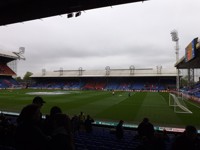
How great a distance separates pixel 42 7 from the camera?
12438 millimetres

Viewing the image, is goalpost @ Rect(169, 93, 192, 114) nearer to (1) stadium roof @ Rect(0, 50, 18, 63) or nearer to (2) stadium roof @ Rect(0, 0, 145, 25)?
(2) stadium roof @ Rect(0, 0, 145, 25)

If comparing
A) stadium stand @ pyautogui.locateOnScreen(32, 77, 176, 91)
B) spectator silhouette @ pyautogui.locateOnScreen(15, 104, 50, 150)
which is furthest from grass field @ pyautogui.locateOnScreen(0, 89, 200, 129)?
stadium stand @ pyautogui.locateOnScreen(32, 77, 176, 91)

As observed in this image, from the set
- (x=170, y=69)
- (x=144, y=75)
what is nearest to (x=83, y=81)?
(x=144, y=75)

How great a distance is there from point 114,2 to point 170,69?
2790 inches

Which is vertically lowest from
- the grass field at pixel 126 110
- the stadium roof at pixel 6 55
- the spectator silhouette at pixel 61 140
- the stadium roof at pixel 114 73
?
the grass field at pixel 126 110

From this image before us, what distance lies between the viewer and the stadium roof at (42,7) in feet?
38.6

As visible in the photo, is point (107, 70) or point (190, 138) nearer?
point (190, 138)

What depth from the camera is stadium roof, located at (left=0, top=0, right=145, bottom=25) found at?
38.6 ft

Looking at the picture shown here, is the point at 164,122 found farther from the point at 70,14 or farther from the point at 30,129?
the point at 30,129

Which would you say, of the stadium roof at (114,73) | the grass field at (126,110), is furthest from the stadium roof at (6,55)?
the grass field at (126,110)

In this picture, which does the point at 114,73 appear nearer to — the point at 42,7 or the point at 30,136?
the point at 42,7

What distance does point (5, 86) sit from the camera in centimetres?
7781

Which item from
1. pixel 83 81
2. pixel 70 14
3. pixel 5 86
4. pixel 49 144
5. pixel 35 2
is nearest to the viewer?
pixel 49 144

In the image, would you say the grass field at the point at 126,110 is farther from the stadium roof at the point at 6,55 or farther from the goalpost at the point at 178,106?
the stadium roof at the point at 6,55
